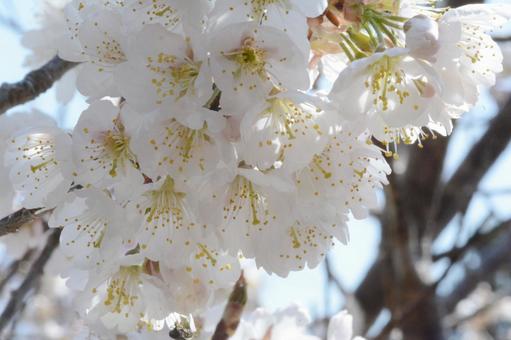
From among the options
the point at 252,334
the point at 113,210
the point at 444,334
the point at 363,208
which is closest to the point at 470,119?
the point at 444,334

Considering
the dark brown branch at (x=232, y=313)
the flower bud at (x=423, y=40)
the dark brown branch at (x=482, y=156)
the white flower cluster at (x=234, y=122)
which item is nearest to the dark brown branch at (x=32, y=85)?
the white flower cluster at (x=234, y=122)

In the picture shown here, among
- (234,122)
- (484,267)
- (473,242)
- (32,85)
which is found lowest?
(484,267)

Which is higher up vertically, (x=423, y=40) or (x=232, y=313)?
(x=423, y=40)

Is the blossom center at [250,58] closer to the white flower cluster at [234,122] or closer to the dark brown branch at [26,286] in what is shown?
the white flower cluster at [234,122]

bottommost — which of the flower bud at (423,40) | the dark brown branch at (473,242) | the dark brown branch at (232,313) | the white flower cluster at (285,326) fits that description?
the dark brown branch at (473,242)

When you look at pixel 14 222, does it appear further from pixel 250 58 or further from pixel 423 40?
pixel 423 40

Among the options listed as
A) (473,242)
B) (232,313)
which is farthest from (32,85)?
(473,242)

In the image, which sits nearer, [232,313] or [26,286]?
[232,313]
